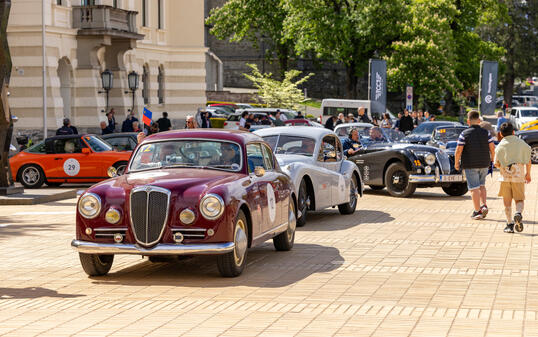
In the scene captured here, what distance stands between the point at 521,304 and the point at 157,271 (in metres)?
4.20

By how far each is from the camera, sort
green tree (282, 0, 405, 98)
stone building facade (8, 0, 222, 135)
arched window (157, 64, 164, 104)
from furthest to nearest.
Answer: green tree (282, 0, 405, 98)
arched window (157, 64, 164, 104)
stone building facade (8, 0, 222, 135)

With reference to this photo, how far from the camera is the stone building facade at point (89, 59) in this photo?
3922 centimetres

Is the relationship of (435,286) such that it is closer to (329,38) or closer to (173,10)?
(173,10)

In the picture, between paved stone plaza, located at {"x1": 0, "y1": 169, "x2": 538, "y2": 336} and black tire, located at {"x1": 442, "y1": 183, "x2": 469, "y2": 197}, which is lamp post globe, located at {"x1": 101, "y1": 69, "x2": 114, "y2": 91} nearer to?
black tire, located at {"x1": 442, "y1": 183, "x2": 469, "y2": 197}

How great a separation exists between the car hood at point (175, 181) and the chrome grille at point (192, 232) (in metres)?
0.35

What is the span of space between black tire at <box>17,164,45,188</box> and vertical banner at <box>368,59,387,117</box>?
27.4 m

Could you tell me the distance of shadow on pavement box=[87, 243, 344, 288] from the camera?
10719mm

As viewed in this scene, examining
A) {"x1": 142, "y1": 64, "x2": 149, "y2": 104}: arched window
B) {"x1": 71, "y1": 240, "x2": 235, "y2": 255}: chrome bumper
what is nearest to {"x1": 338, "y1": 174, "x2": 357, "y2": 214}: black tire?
{"x1": 71, "y1": 240, "x2": 235, "y2": 255}: chrome bumper

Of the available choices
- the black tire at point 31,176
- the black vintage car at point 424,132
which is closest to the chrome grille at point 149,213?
the black tire at point 31,176

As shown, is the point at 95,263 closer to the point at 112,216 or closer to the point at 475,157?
the point at 112,216

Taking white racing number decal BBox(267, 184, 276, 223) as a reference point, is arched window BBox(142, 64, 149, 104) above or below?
above

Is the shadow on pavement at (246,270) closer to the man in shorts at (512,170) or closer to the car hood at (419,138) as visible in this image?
the man in shorts at (512,170)

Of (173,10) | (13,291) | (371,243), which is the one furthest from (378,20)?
(13,291)

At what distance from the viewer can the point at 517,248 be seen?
1352 cm
